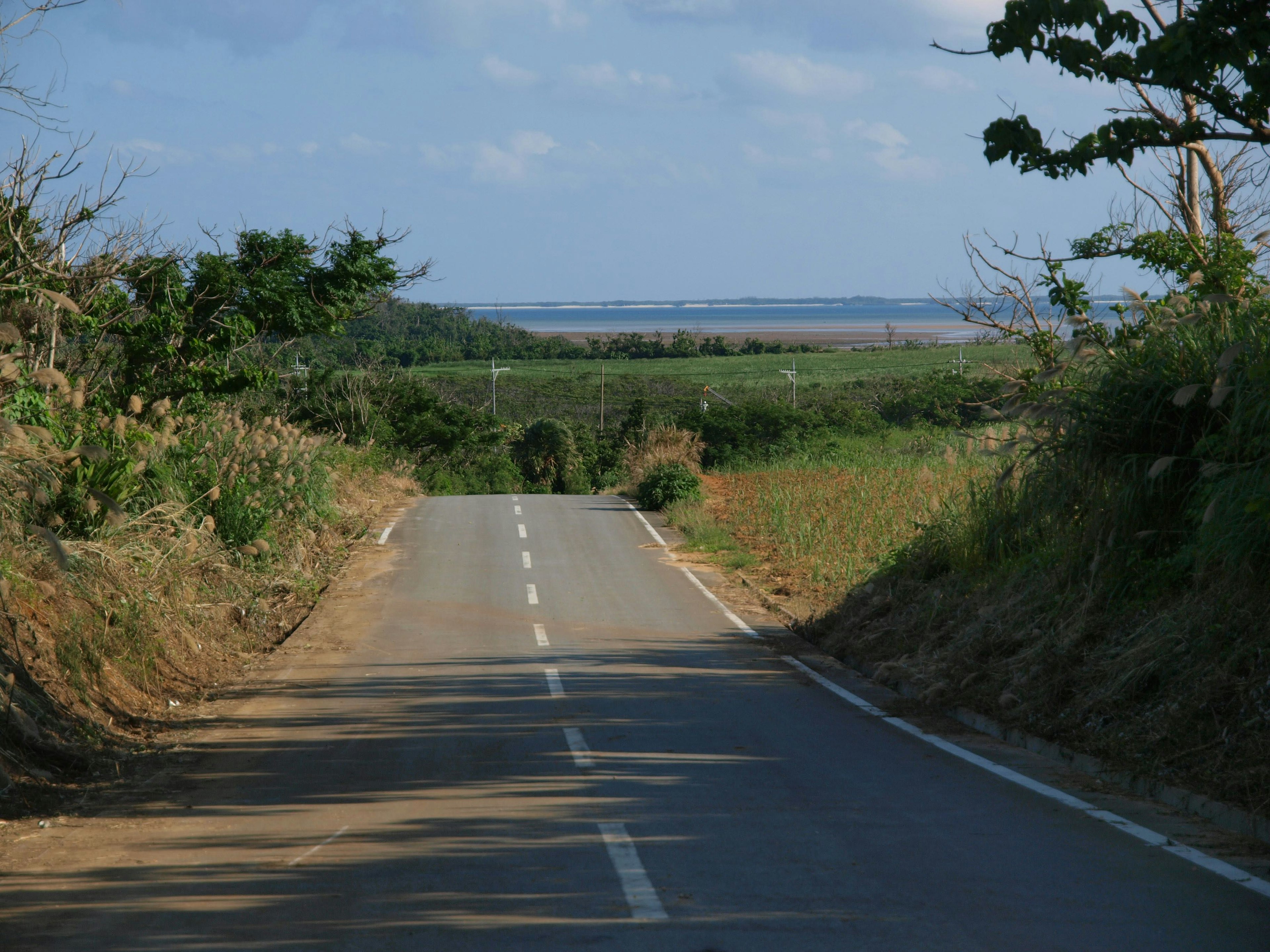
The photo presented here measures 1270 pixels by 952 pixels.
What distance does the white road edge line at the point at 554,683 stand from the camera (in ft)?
36.9

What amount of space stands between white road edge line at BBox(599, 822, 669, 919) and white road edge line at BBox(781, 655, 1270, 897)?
2972 mm

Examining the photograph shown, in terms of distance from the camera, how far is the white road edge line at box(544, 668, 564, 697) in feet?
36.9

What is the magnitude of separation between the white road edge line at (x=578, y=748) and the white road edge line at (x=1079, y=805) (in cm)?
289

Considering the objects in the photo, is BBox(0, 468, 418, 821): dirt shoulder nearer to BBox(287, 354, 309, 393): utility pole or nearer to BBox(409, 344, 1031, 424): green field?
BBox(287, 354, 309, 393): utility pole

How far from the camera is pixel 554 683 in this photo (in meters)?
11.8

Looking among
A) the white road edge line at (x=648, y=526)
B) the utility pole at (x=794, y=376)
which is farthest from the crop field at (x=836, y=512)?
the utility pole at (x=794, y=376)

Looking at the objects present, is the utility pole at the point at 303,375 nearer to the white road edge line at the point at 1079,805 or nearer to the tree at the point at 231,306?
the tree at the point at 231,306

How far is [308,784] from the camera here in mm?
7750

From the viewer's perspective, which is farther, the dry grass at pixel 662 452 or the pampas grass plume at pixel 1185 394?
the dry grass at pixel 662 452

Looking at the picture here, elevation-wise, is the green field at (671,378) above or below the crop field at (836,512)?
above

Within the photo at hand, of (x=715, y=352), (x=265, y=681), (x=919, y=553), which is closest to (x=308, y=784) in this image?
(x=265, y=681)

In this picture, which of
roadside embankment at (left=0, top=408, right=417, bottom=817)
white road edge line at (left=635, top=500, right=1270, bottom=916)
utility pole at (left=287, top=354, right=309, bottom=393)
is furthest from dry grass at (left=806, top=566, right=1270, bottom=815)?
utility pole at (left=287, top=354, right=309, bottom=393)

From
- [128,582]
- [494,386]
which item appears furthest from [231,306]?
[494,386]

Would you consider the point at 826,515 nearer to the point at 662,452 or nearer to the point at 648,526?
the point at 648,526
